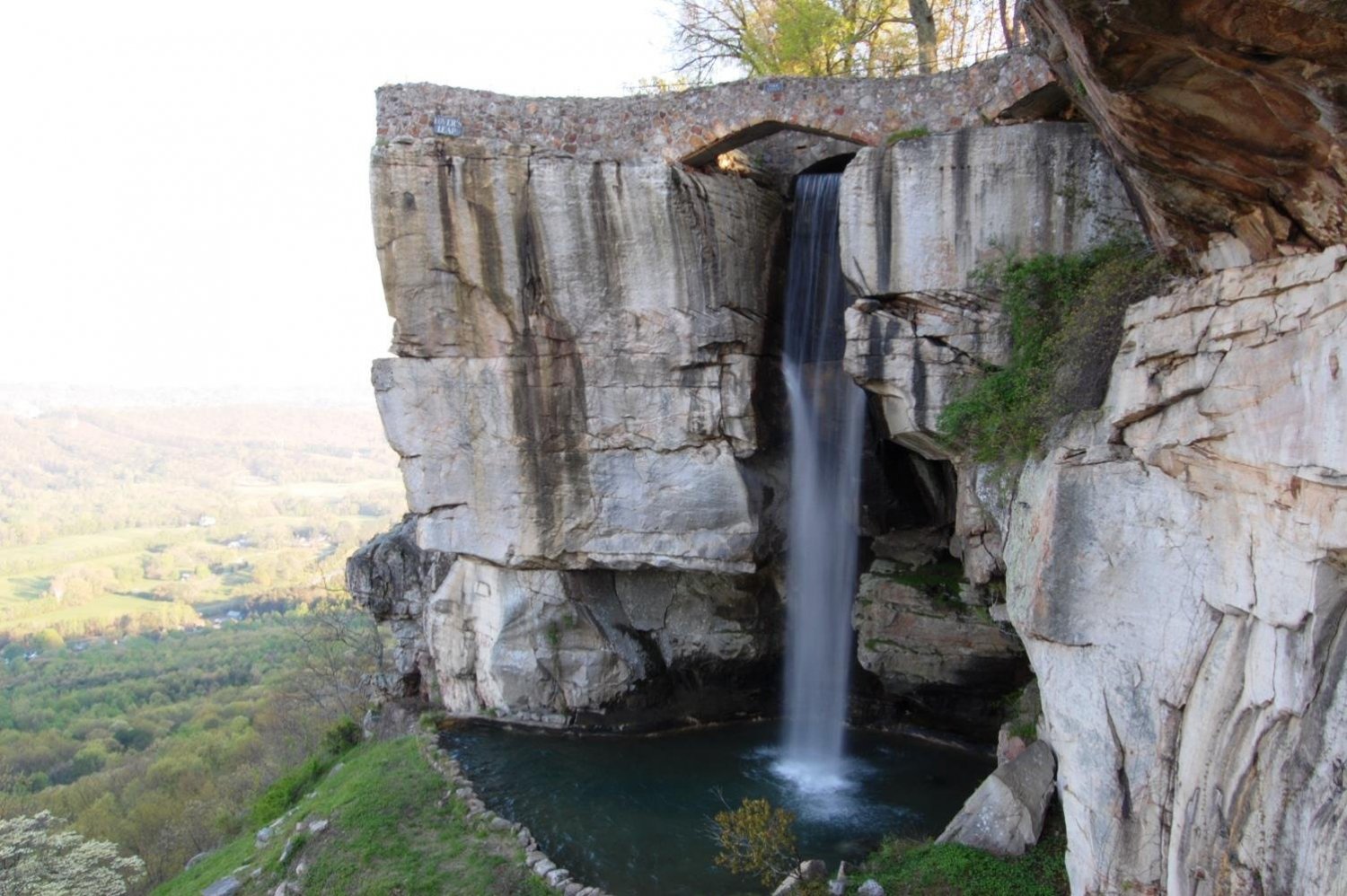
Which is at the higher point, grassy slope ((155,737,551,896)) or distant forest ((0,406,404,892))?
grassy slope ((155,737,551,896))

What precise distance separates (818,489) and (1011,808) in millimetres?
6383

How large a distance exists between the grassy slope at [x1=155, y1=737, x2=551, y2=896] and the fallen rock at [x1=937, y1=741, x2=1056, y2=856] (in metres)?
5.33

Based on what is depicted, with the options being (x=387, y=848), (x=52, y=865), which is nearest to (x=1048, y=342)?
Result: (x=387, y=848)

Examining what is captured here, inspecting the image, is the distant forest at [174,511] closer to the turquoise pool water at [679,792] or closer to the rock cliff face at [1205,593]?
the turquoise pool water at [679,792]

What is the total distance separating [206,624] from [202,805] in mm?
52151

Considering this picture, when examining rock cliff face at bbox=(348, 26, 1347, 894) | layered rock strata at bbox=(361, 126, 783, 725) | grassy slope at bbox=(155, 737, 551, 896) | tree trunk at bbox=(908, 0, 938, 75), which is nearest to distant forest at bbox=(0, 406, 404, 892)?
grassy slope at bbox=(155, 737, 551, 896)

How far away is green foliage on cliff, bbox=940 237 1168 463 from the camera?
9.77 m

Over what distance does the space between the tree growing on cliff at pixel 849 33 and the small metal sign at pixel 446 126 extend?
7.26m

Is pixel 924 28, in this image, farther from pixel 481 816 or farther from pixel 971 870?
pixel 481 816

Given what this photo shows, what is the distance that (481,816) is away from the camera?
12758 millimetres

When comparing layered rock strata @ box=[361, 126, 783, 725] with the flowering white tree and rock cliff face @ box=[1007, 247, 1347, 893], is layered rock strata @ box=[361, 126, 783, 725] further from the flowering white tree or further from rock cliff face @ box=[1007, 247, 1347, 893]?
the flowering white tree

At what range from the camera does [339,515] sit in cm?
12006

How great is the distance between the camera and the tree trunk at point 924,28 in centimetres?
1719

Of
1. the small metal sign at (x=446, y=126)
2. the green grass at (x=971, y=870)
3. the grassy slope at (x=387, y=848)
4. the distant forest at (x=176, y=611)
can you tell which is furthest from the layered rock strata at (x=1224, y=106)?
the distant forest at (x=176, y=611)
